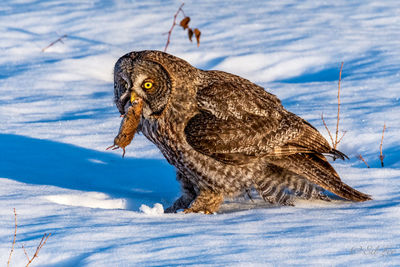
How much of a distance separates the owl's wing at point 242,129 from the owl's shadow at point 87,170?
2.59 ft

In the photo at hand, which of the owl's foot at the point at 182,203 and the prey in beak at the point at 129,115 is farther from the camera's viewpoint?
the owl's foot at the point at 182,203

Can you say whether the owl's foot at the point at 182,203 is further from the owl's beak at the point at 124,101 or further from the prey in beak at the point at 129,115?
the owl's beak at the point at 124,101

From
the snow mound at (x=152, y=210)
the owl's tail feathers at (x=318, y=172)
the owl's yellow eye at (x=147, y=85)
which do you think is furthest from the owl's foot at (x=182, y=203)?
the owl's yellow eye at (x=147, y=85)

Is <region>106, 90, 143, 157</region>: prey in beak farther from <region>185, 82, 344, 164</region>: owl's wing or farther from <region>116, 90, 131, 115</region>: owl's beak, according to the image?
<region>185, 82, 344, 164</region>: owl's wing

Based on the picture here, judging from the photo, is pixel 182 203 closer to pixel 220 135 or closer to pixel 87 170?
pixel 220 135

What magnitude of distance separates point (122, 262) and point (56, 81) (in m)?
5.48

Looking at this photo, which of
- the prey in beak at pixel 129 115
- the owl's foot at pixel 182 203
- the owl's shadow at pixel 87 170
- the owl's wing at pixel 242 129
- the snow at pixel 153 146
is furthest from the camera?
the owl's shadow at pixel 87 170

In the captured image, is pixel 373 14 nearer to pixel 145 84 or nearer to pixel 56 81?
pixel 56 81

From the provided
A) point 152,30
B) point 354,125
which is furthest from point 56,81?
point 354,125

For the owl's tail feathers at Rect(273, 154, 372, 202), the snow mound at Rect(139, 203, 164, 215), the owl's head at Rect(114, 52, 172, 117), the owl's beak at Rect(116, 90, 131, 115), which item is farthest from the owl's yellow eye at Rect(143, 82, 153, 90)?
the owl's tail feathers at Rect(273, 154, 372, 202)

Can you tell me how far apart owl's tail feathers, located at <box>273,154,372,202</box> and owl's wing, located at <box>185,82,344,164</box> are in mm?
88

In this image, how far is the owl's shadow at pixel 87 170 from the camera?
5.26 meters

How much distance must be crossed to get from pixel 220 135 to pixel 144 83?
641 mm

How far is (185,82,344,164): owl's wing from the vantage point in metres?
4.54
